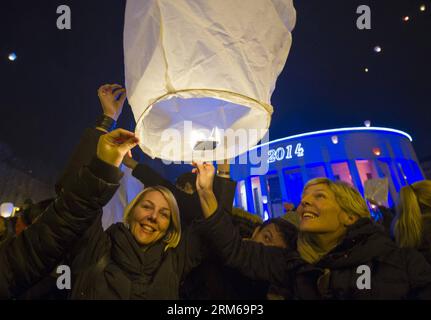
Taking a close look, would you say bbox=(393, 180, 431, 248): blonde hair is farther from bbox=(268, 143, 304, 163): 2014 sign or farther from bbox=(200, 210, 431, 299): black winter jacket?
bbox=(268, 143, 304, 163): 2014 sign

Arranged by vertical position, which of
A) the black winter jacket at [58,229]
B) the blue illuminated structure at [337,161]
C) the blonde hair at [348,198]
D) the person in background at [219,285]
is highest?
the blue illuminated structure at [337,161]

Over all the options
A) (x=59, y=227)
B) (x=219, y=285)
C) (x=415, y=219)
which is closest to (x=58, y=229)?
(x=59, y=227)

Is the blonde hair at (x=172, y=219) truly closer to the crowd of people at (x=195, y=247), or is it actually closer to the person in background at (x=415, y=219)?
the crowd of people at (x=195, y=247)

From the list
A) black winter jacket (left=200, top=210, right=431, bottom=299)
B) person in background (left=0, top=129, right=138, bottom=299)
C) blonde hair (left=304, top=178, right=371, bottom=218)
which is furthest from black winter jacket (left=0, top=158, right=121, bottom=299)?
blonde hair (left=304, top=178, right=371, bottom=218)

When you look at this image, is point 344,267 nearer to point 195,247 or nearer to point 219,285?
point 219,285

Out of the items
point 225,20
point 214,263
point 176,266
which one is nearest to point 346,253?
point 214,263

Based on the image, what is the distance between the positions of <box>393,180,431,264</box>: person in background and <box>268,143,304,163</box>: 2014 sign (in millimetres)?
23780

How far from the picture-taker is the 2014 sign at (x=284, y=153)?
82.2ft

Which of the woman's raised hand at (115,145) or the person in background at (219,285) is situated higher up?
the woman's raised hand at (115,145)

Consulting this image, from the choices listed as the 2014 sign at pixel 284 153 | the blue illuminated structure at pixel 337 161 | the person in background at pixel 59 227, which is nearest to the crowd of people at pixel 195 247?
the person in background at pixel 59 227

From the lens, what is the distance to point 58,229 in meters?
1.03

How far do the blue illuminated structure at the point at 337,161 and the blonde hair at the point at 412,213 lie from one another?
2091 cm

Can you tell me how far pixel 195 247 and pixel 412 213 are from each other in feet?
5.98

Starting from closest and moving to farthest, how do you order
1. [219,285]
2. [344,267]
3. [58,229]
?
[58,229] < [344,267] < [219,285]
